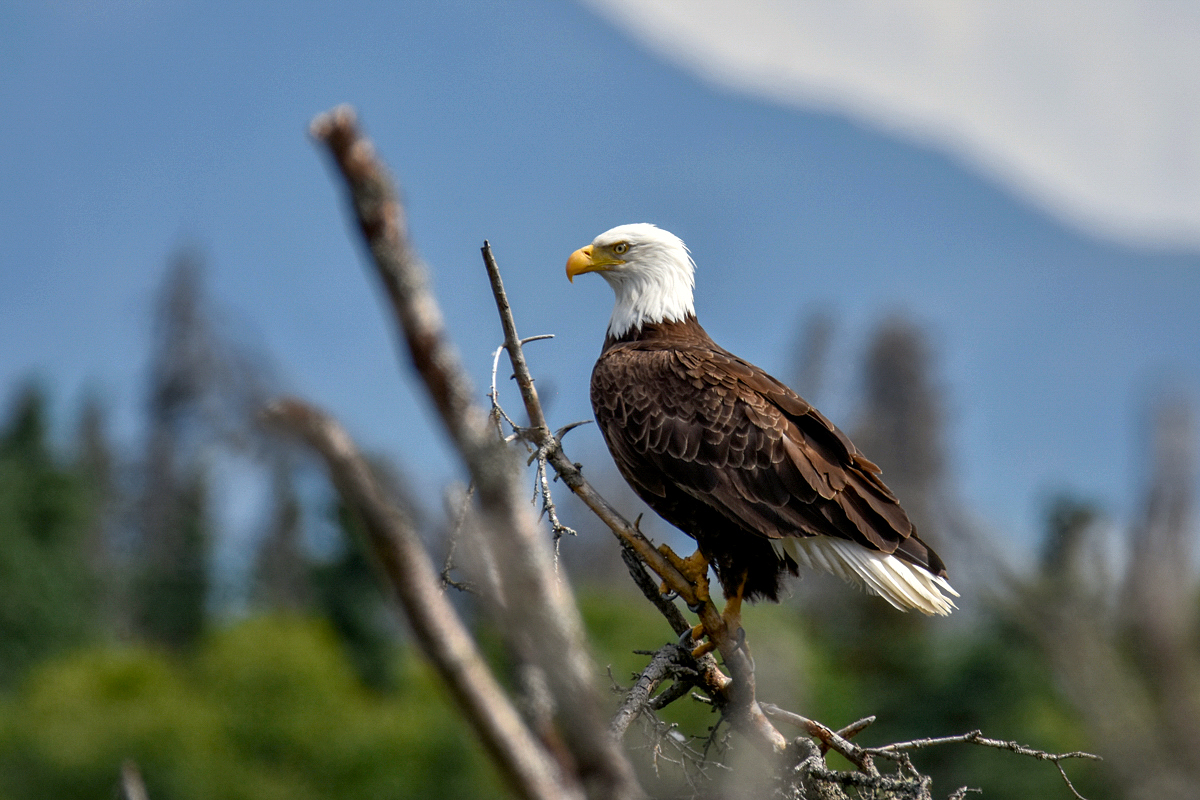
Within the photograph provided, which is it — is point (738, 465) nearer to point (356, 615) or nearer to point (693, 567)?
point (693, 567)

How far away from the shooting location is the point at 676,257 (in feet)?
20.7

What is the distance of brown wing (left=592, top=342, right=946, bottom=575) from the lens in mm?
4934

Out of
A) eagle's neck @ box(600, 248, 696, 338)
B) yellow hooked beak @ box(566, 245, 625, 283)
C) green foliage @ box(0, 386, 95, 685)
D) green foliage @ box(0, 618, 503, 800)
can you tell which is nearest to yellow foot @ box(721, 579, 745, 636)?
eagle's neck @ box(600, 248, 696, 338)

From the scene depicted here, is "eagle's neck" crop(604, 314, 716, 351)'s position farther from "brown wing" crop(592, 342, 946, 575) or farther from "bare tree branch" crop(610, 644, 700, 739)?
"bare tree branch" crop(610, 644, 700, 739)

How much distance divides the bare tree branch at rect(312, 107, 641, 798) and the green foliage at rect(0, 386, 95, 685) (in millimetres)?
46421

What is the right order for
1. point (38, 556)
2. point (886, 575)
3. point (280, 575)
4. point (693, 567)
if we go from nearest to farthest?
1. point (886, 575)
2. point (693, 567)
3. point (38, 556)
4. point (280, 575)

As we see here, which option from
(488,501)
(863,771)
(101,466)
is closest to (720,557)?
(863,771)

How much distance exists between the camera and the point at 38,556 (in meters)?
44.8

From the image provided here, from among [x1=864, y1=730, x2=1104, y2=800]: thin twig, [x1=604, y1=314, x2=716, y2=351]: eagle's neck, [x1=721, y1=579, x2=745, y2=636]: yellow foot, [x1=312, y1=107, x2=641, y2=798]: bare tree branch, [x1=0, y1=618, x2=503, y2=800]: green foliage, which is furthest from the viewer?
[x1=0, y1=618, x2=503, y2=800]: green foliage

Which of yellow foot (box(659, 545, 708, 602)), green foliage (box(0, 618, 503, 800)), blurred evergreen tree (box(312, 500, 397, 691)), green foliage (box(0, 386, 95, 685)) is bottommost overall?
yellow foot (box(659, 545, 708, 602))

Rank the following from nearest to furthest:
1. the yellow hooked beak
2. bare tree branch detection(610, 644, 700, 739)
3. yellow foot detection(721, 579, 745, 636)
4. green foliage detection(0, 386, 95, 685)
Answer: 1. bare tree branch detection(610, 644, 700, 739)
2. yellow foot detection(721, 579, 745, 636)
3. the yellow hooked beak
4. green foliage detection(0, 386, 95, 685)

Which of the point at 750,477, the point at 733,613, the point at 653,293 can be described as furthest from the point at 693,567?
the point at 653,293

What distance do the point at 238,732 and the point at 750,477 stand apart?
1427 inches

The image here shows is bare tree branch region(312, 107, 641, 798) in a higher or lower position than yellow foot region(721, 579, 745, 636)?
lower
